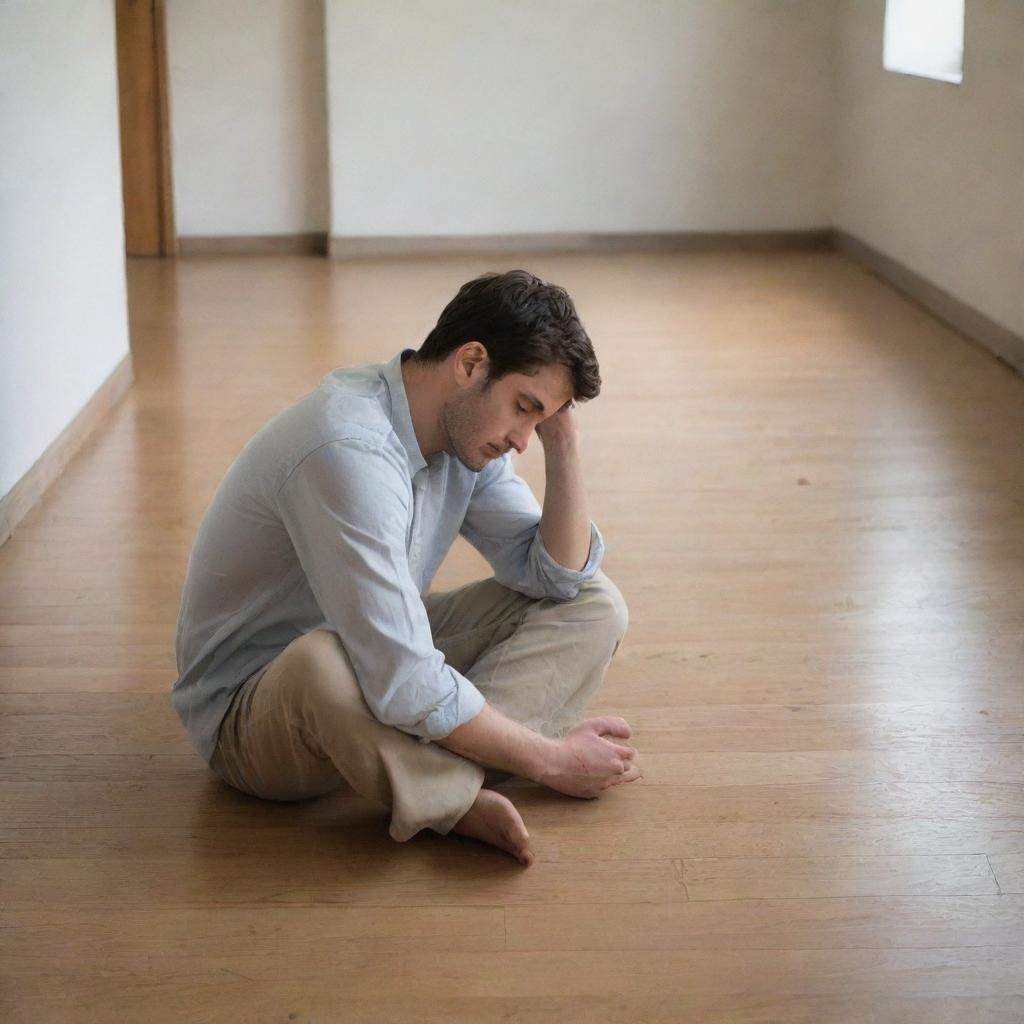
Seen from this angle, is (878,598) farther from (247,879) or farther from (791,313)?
(791,313)

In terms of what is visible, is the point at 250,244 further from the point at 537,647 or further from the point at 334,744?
the point at 334,744

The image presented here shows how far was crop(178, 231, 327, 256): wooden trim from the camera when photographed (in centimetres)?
779

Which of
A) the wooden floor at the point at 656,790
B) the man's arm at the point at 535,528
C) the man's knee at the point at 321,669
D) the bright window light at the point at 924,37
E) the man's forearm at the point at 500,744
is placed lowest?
the wooden floor at the point at 656,790

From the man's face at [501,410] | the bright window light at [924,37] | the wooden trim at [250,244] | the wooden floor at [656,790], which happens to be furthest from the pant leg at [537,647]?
the wooden trim at [250,244]

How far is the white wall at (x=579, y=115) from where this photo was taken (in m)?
7.52

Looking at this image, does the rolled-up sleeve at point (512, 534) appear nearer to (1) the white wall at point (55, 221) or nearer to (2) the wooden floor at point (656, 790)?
(2) the wooden floor at point (656, 790)

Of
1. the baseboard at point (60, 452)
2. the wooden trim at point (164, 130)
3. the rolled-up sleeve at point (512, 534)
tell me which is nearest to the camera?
the rolled-up sleeve at point (512, 534)

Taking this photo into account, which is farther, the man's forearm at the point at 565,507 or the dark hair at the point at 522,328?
the man's forearm at the point at 565,507

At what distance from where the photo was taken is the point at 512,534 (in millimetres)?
2391

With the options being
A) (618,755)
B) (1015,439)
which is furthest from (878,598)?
(1015,439)

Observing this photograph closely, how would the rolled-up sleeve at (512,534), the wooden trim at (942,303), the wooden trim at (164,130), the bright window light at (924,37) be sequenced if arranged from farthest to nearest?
the wooden trim at (164,130)
the bright window light at (924,37)
the wooden trim at (942,303)
the rolled-up sleeve at (512,534)

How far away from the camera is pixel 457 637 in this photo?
2.44 meters

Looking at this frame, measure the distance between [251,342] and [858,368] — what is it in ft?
7.44

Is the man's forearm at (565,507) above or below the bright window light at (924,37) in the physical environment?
below
